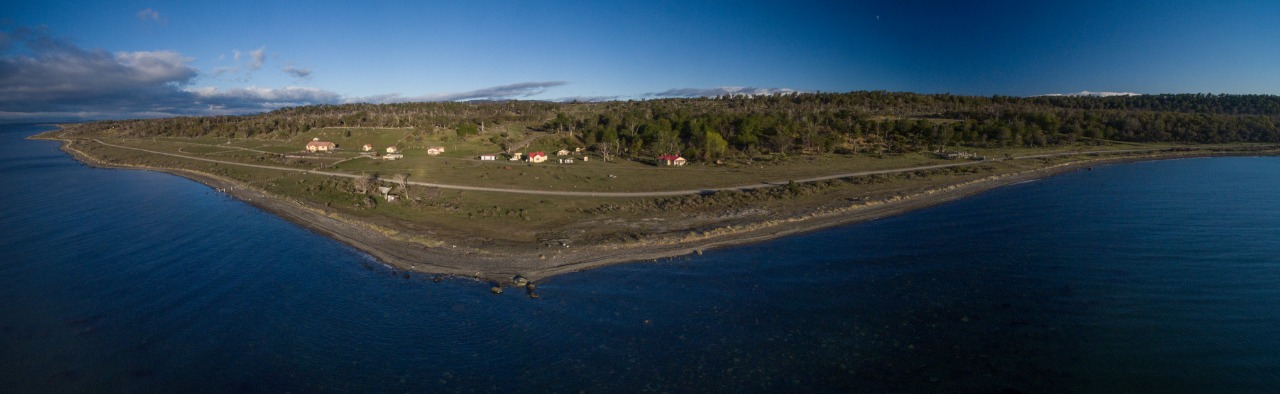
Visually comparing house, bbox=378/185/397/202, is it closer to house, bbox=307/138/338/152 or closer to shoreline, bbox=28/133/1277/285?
shoreline, bbox=28/133/1277/285

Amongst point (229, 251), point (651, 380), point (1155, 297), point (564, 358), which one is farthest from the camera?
point (229, 251)

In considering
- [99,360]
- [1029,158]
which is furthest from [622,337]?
[1029,158]

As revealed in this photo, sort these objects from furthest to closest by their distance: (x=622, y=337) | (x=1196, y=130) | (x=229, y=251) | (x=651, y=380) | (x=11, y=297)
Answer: (x=1196, y=130), (x=229, y=251), (x=11, y=297), (x=622, y=337), (x=651, y=380)

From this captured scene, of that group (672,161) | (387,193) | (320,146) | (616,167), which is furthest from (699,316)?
(320,146)

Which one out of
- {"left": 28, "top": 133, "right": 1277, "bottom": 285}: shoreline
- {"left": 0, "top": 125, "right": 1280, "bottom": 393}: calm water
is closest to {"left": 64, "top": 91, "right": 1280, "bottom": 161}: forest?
{"left": 28, "top": 133, "right": 1277, "bottom": 285}: shoreline

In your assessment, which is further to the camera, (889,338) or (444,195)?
(444,195)

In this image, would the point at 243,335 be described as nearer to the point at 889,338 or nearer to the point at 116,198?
the point at 889,338
